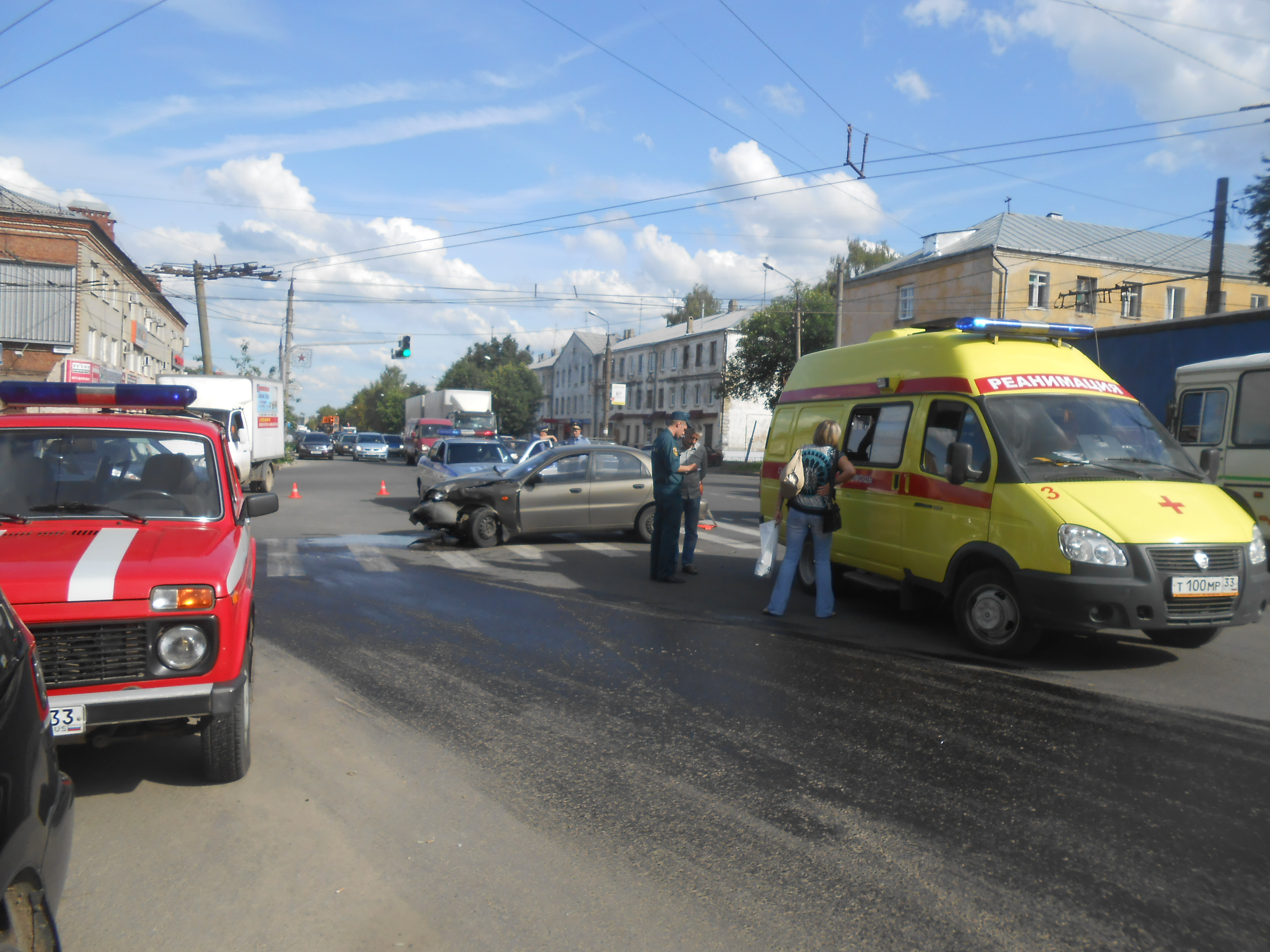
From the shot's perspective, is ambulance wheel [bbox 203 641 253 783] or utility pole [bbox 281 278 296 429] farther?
utility pole [bbox 281 278 296 429]

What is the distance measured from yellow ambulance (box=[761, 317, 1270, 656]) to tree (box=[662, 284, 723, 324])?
266 feet

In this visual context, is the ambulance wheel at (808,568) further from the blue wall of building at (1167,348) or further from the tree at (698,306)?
the tree at (698,306)

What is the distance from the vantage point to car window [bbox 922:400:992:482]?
23.0ft

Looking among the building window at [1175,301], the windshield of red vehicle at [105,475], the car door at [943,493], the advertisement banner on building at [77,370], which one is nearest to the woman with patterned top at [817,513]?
the car door at [943,493]

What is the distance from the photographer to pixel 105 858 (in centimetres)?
350

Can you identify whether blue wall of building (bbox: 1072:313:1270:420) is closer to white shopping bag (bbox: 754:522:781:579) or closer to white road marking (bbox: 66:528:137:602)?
white shopping bag (bbox: 754:522:781:579)

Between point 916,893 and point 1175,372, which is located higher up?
point 1175,372

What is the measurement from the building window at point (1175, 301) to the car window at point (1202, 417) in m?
34.7

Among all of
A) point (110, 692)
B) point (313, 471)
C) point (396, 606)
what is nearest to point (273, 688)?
point (110, 692)

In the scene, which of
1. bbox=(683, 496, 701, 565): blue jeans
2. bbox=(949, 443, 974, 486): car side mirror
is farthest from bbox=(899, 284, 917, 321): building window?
bbox=(949, 443, 974, 486): car side mirror

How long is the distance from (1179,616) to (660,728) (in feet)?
11.8

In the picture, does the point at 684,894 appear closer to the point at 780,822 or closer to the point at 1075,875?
the point at 780,822

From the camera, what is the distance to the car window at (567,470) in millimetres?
13625

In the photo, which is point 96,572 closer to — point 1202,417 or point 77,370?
→ point 1202,417
